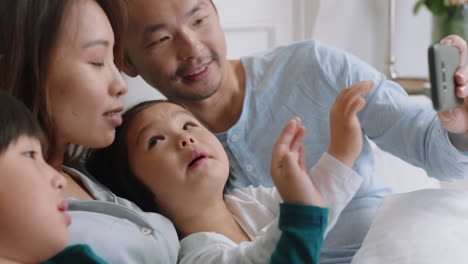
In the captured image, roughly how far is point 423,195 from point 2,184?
84cm

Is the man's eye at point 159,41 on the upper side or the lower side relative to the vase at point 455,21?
upper

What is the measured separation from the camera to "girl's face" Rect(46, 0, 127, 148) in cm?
100

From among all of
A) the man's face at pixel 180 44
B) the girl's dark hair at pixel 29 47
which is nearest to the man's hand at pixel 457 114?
the man's face at pixel 180 44

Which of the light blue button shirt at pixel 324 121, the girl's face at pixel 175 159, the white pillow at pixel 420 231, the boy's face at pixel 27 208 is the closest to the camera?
the boy's face at pixel 27 208

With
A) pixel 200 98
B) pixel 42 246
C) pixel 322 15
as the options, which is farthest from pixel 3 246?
pixel 322 15

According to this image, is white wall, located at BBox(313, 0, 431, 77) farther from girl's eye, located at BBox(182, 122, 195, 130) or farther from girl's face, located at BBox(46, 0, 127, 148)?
girl's face, located at BBox(46, 0, 127, 148)

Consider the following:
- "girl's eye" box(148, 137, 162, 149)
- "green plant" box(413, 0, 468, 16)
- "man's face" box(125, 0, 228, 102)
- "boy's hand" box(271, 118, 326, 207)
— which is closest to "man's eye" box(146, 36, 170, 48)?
"man's face" box(125, 0, 228, 102)

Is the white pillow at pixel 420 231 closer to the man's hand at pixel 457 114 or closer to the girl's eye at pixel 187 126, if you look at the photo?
the man's hand at pixel 457 114

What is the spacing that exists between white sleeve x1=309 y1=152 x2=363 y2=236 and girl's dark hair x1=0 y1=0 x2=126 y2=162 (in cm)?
49

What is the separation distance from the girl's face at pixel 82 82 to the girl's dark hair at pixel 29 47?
0.01 m

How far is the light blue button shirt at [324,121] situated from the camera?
4.32 ft

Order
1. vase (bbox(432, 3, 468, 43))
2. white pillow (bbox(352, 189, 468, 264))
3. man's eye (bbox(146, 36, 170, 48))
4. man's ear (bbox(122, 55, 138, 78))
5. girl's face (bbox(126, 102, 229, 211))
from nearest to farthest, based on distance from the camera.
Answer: white pillow (bbox(352, 189, 468, 264)) < girl's face (bbox(126, 102, 229, 211)) < man's eye (bbox(146, 36, 170, 48)) < man's ear (bbox(122, 55, 138, 78)) < vase (bbox(432, 3, 468, 43))

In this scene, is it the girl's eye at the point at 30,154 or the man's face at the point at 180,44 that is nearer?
the girl's eye at the point at 30,154

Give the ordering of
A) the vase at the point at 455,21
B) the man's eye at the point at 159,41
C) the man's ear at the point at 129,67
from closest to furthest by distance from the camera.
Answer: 1. the man's eye at the point at 159,41
2. the man's ear at the point at 129,67
3. the vase at the point at 455,21
